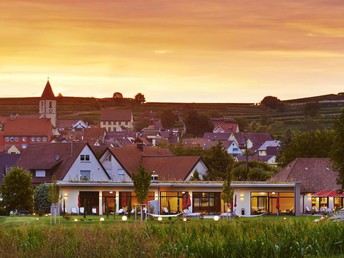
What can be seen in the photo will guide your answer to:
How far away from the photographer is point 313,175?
314ft

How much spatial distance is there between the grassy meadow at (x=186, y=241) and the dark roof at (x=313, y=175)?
188 ft

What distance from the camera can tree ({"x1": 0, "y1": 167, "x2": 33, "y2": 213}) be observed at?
265ft

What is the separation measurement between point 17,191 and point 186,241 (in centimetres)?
4949

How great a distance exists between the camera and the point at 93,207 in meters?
90.1

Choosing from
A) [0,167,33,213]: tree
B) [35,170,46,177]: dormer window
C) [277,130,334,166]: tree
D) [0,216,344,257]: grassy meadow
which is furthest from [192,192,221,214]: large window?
[0,216,344,257]: grassy meadow

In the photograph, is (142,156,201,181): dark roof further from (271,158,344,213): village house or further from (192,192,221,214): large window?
(271,158,344,213): village house

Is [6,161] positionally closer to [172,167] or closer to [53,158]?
[53,158]

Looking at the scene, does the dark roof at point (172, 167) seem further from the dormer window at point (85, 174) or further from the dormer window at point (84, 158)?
the dormer window at point (84, 158)

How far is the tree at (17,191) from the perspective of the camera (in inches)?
3174

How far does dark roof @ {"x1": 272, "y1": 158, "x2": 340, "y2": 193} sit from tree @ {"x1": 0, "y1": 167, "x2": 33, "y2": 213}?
27299 mm

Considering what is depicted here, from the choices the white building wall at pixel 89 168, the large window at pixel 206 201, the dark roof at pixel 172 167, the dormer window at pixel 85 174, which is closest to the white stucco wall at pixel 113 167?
the white building wall at pixel 89 168

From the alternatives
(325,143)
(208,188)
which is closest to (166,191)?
(208,188)

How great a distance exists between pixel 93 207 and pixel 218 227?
176 feet

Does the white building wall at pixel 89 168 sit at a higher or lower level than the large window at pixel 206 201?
higher
